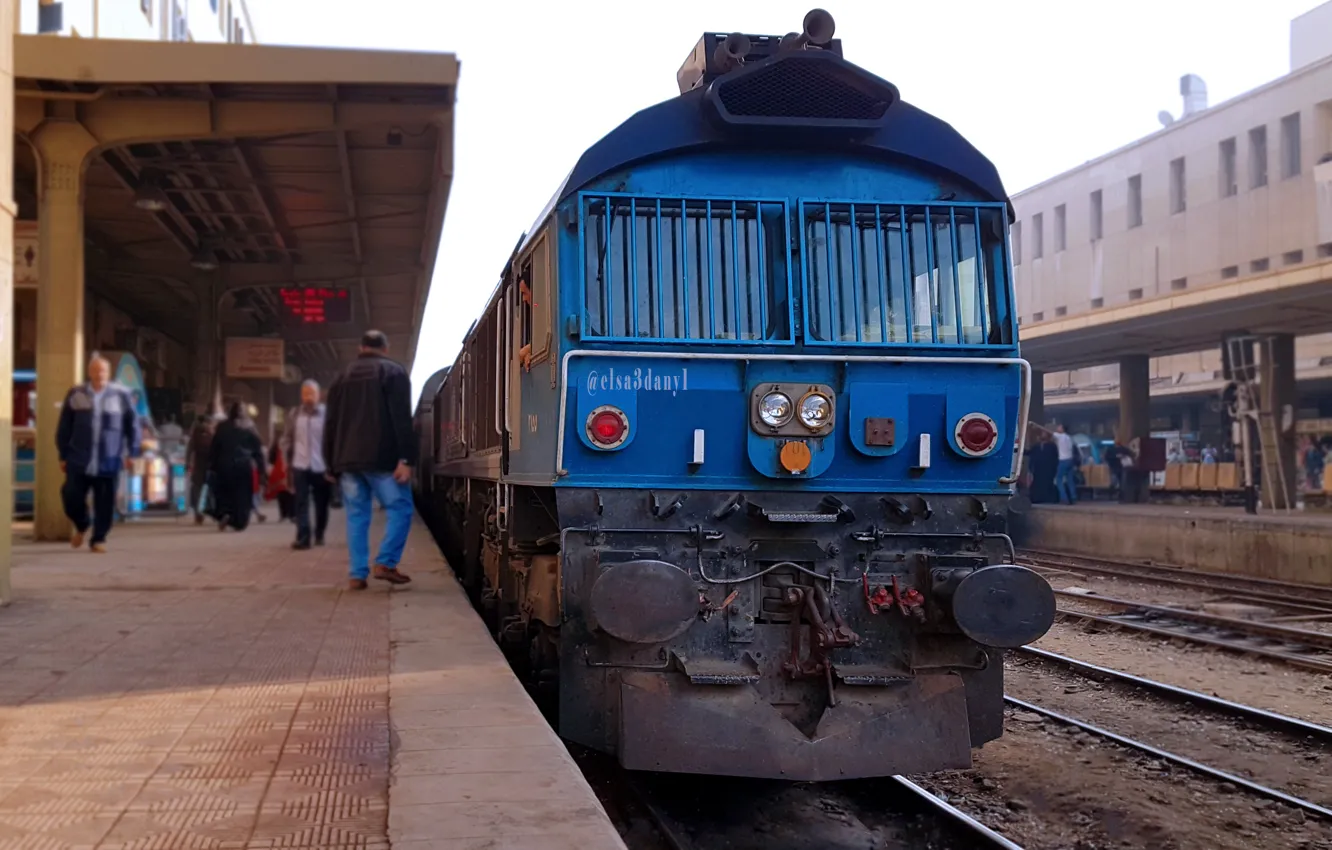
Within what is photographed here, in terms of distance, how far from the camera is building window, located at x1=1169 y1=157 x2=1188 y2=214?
3494 centimetres

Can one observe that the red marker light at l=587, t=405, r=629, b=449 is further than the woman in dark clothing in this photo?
No

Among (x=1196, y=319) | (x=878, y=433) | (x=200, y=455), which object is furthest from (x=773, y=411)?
(x=1196, y=319)

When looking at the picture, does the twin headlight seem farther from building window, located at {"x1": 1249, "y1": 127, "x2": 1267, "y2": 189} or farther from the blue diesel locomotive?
building window, located at {"x1": 1249, "y1": 127, "x2": 1267, "y2": 189}

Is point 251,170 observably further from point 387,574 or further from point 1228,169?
point 1228,169

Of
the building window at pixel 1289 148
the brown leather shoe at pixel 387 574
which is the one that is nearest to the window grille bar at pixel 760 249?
the brown leather shoe at pixel 387 574

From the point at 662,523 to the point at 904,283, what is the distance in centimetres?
166

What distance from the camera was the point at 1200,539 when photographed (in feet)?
60.8

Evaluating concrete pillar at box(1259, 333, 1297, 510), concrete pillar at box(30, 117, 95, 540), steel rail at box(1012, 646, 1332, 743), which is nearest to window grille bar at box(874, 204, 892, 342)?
steel rail at box(1012, 646, 1332, 743)

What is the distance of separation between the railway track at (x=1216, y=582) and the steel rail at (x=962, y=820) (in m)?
8.26

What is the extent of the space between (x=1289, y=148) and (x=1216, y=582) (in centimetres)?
1952

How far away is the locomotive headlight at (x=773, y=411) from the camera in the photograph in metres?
5.52

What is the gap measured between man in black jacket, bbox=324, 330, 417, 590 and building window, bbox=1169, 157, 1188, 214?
31.3 metres

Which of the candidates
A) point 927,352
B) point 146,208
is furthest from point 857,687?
point 146,208

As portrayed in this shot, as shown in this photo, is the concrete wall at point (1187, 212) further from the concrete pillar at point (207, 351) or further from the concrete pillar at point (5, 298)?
the concrete pillar at point (5, 298)
